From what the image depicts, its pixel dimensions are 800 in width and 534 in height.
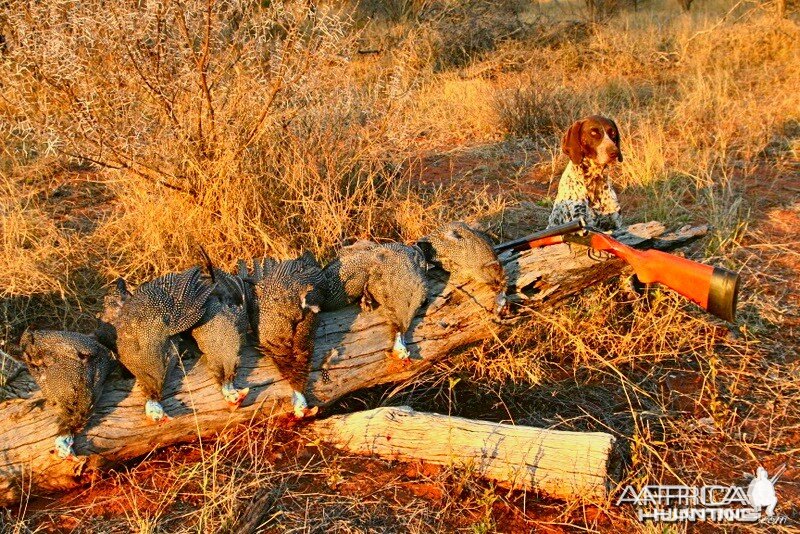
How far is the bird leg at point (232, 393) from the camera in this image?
289 cm

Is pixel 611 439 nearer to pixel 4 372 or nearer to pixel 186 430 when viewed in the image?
pixel 186 430

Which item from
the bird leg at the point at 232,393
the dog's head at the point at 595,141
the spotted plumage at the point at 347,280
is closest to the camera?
the bird leg at the point at 232,393

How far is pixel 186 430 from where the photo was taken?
2.92 meters

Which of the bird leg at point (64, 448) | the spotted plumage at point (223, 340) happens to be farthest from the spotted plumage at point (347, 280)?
the bird leg at point (64, 448)

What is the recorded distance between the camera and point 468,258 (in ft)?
11.0

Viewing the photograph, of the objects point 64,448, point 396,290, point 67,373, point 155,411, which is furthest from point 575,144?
point 64,448

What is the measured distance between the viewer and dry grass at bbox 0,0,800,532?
9.08 feet

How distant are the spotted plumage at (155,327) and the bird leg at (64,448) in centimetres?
30

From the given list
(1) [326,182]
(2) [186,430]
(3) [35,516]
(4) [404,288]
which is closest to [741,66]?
(1) [326,182]

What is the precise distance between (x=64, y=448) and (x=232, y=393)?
0.66 meters

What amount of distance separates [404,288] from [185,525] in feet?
4.43

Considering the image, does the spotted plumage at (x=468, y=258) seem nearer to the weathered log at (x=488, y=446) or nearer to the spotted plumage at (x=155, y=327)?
the weathered log at (x=488, y=446)

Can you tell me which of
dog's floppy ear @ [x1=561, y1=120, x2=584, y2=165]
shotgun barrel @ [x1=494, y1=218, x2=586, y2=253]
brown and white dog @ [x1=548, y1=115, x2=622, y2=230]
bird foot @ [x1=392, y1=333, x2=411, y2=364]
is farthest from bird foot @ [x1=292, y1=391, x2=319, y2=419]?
dog's floppy ear @ [x1=561, y1=120, x2=584, y2=165]

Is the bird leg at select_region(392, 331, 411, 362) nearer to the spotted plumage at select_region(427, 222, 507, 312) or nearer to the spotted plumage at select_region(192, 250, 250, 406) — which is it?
the spotted plumage at select_region(427, 222, 507, 312)
